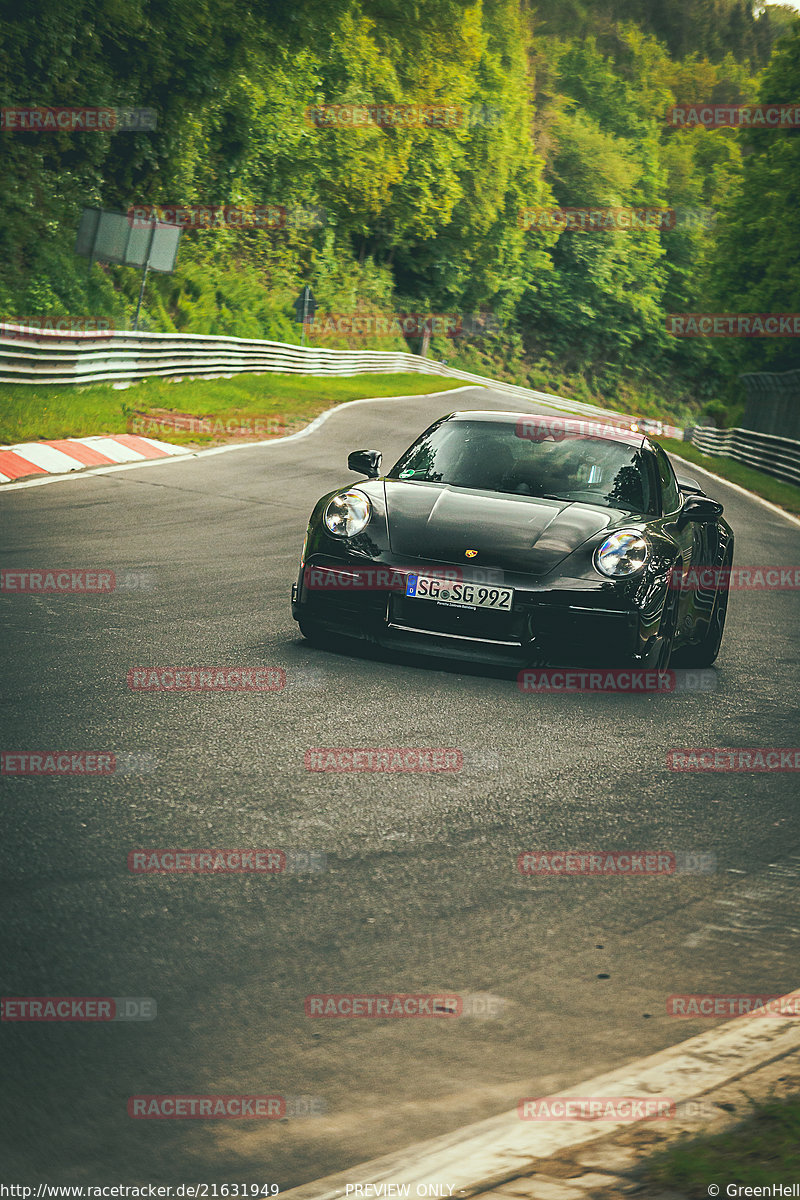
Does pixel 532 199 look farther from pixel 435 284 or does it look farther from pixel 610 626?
pixel 610 626

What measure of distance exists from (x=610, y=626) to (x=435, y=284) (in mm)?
63613

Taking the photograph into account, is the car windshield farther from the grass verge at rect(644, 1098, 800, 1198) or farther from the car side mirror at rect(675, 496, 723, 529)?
the grass verge at rect(644, 1098, 800, 1198)

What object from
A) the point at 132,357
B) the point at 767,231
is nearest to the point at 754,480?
the point at 132,357

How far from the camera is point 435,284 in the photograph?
68125mm

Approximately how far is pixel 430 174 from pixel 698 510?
5739cm

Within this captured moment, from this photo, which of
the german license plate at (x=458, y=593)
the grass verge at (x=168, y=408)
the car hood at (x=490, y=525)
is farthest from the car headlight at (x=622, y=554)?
the grass verge at (x=168, y=408)

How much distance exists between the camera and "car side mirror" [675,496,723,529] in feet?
25.1

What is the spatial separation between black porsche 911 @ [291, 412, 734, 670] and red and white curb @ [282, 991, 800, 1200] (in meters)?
3.53

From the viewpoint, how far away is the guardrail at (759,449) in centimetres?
2995

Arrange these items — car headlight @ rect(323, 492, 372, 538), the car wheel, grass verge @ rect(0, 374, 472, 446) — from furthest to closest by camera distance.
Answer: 1. grass verge @ rect(0, 374, 472, 446)
2. the car wheel
3. car headlight @ rect(323, 492, 372, 538)

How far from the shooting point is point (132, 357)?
22609 millimetres

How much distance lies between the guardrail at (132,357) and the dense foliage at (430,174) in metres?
2.39

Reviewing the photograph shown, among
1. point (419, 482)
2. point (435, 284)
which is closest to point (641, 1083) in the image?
point (419, 482)

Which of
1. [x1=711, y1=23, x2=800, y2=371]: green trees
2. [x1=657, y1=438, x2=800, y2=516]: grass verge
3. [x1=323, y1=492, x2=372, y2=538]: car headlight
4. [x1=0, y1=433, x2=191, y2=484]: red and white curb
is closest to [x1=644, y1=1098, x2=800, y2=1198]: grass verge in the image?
[x1=323, y1=492, x2=372, y2=538]: car headlight
